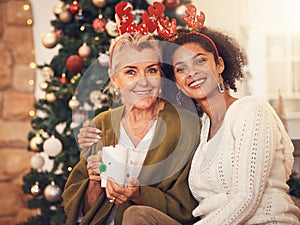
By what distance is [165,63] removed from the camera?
84.9 inches

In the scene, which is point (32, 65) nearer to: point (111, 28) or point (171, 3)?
point (111, 28)

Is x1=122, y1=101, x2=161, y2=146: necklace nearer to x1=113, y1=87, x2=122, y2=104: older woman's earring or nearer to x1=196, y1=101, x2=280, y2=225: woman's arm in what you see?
x1=113, y1=87, x2=122, y2=104: older woman's earring

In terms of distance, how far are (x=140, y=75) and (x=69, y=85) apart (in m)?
1.01

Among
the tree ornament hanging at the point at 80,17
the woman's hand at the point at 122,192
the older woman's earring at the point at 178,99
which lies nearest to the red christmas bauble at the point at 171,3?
the tree ornament hanging at the point at 80,17

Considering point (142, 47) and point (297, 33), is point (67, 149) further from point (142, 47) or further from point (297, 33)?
point (297, 33)

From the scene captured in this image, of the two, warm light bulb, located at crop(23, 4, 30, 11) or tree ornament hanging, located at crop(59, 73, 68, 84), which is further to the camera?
warm light bulb, located at crop(23, 4, 30, 11)

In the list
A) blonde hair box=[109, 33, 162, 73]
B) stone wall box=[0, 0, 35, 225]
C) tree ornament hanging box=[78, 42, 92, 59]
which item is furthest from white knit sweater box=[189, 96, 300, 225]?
stone wall box=[0, 0, 35, 225]

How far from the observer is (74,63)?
9.93ft

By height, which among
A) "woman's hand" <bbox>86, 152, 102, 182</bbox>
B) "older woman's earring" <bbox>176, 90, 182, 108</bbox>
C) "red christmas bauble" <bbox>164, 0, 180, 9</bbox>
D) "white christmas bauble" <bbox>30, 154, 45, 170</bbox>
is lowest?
"white christmas bauble" <bbox>30, 154, 45, 170</bbox>

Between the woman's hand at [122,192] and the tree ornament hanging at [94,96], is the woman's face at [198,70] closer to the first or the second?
the woman's hand at [122,192]

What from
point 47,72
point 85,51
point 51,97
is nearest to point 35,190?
point 51,97

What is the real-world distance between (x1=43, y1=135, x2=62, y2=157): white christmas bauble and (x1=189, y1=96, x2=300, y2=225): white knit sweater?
1216 mm

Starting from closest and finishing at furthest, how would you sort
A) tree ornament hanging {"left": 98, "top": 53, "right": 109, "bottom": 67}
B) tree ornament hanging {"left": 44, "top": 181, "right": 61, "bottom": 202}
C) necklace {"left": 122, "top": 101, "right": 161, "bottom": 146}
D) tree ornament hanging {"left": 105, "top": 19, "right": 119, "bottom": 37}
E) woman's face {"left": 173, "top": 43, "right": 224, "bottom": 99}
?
woman's face {"left": 173, "top": 43, "right": 224, "bottom": 99}, necklace {"left": 122, "top": 101, "right": 161, "bottom": 146}, tree ornament hanging {"left": 98, "top": 53, "right": 109, "bottom": 67}, tree ornament hanging {"left": 105, "top": 19, "right": 119, "bottom": 37}, tree ornament hanging {"left": 44, "top": 181, "right": 61, "bottom": 202}

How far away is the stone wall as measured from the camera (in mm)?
3717
